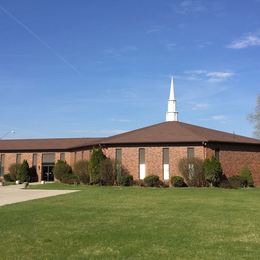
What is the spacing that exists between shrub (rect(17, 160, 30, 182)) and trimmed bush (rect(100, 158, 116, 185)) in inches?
620

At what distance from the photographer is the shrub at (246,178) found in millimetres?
40159

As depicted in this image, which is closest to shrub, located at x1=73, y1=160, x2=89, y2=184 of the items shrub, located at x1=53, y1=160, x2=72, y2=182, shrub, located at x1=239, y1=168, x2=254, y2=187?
shrub, located at x1=53, y1=160, x2=72, y2=182

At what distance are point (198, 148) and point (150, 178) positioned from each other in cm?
486

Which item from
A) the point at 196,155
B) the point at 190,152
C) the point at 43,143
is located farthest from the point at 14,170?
the point at 196,155

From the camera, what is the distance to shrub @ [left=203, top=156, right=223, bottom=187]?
3841 centimetres

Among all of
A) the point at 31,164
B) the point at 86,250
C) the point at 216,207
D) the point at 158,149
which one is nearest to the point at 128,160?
the point at 158,149

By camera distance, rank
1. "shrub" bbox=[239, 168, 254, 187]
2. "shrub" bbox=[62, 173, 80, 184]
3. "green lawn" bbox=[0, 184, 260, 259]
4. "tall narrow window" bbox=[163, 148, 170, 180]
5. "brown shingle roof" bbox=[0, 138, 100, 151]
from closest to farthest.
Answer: "green lawn" bbox=[0, 184, 260, 259] → "shrub" bbox=[239, 168, 254, 187] → "tall narrow window" bbox=[163, 148, 170, 180] → "shrub" bbox=[62, 173, 80, 184] → "brown shingle roof" bbox=[0, 138, 100, 151]

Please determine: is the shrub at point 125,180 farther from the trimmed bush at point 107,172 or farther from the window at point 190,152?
the window at point 190,152

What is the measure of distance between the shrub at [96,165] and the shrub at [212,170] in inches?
366

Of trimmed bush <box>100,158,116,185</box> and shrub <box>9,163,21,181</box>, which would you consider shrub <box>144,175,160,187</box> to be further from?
shrub <box>9,163,21,181</box>

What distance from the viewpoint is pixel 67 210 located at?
738 inches

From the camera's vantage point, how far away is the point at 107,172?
41594mm

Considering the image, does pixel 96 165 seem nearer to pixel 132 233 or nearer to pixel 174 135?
pixel 174 135

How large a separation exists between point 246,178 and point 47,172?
1002 inches
